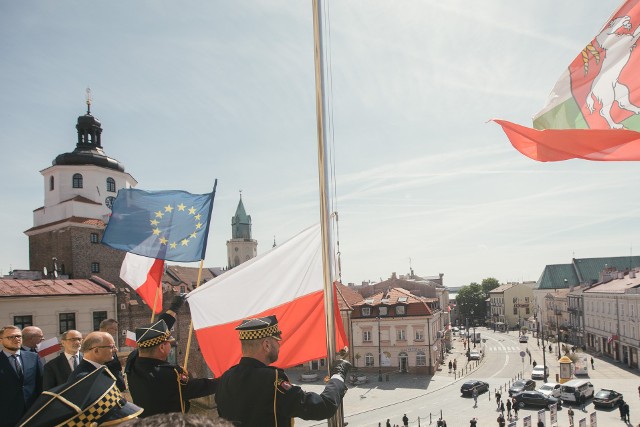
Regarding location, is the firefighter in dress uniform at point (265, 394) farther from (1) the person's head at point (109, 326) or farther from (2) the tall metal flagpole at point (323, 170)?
(1) the person's head at point (109, 326)

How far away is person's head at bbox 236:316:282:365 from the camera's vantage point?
15.8 ft

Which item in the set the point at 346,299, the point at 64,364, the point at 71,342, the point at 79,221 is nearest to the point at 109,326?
the point at 71,342

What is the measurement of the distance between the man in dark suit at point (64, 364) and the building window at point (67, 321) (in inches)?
1019

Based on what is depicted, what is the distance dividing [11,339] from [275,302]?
360cm

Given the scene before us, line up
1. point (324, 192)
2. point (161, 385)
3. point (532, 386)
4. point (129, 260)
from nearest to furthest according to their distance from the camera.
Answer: point (161, 385), point (324, 192), point (129, 260), point (532, 386)

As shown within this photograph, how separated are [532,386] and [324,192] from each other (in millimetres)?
39759

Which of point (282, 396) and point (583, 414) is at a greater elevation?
point (282, 396)

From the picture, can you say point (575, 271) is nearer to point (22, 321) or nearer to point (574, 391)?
point (574, 391)

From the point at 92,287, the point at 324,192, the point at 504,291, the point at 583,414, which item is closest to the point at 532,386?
the point at 583,414

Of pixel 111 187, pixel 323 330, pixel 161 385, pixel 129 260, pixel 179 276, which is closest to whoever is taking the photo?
pixel 161 385

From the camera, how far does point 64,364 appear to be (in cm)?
687

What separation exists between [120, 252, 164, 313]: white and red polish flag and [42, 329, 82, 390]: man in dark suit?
2681 mm

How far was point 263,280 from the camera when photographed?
7.20m

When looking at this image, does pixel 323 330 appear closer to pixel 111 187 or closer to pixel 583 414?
pixel 583 414
